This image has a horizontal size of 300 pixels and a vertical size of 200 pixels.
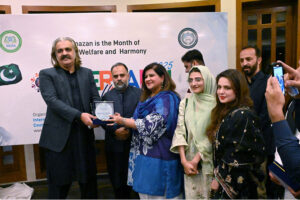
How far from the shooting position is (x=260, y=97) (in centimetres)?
197

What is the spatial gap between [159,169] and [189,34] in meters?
1.81

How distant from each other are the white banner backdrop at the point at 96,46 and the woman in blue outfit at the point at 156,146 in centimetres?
108

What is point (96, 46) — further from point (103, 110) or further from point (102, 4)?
point (103, 110)

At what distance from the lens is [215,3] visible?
10.5 ft

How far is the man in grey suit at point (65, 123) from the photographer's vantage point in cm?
195

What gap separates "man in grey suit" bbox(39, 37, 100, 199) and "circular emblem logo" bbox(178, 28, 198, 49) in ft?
4.48

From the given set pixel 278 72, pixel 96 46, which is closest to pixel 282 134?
pixel 278 72

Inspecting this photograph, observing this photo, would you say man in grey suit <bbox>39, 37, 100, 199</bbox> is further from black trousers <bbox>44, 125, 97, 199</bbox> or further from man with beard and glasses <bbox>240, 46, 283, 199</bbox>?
man with beard and glasses <bbox>240, 46, 283, 199</bbox>

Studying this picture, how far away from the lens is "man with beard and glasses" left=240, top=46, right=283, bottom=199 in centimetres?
193

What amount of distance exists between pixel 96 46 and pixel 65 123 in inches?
46.4

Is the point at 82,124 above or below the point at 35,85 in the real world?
below

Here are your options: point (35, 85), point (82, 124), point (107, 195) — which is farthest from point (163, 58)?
point (107, 195)

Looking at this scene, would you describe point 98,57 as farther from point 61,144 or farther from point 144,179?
point 144,179

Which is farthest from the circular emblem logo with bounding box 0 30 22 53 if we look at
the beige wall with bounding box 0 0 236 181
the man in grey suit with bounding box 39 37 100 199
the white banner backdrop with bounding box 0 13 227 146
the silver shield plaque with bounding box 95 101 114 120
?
the silver shield plaque with bounding box 95 101 114 120
